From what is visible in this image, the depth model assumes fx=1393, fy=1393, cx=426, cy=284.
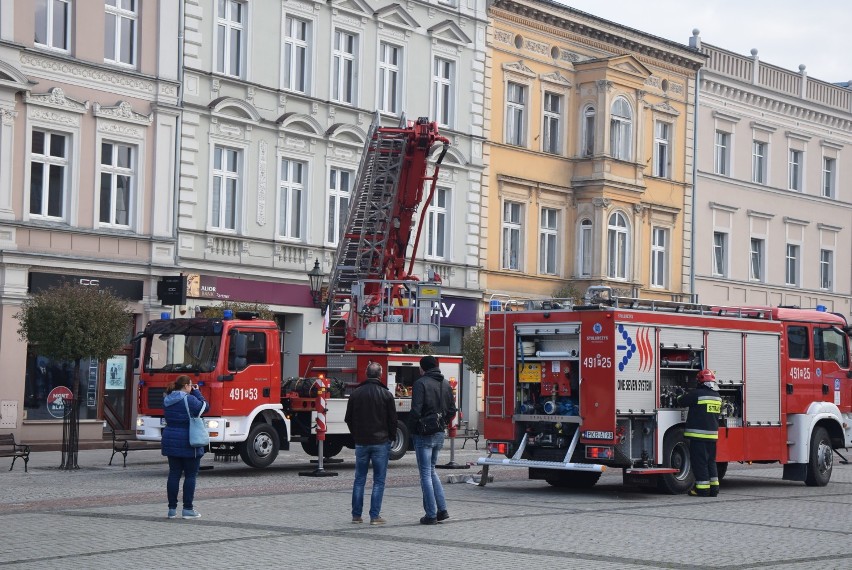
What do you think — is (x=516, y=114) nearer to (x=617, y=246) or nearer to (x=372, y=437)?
(x=617, y=246)

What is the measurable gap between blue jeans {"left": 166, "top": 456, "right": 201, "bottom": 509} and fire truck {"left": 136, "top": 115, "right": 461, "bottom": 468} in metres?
6.87

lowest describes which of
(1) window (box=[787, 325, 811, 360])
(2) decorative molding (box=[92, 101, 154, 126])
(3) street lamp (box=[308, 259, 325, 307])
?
(1) window (box=[787, 325, 811, 360])

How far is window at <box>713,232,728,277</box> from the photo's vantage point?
160ft

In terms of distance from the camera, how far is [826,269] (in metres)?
→ 54.2

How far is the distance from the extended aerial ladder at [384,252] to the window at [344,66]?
928 centimetres

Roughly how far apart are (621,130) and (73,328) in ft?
76.4

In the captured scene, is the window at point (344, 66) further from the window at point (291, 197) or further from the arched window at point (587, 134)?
the arched window at point (587, 134)

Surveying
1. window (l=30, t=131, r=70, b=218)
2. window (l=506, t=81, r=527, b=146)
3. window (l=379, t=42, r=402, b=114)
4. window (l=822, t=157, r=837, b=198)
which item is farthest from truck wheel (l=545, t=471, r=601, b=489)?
window (l=822, t=157, r=837, b=198)

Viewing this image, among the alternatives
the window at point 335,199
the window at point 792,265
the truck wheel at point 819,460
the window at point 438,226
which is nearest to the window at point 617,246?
the window at point 438,226

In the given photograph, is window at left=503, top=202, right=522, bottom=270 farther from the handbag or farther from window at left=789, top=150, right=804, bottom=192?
the handbag

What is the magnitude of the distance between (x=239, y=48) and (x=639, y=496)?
17.7m

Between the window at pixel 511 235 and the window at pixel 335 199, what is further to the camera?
the window at pixel 511 235

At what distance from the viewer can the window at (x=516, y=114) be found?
41312 mm

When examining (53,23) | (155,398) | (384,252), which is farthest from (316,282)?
(155,398)
